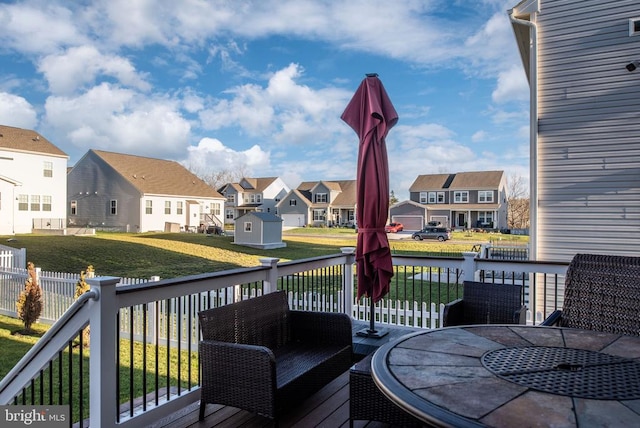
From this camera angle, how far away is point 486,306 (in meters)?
3.51

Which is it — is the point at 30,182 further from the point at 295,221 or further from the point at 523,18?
the point at 295,221

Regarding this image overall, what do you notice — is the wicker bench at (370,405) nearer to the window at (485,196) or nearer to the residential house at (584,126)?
the residential house at (584,126)

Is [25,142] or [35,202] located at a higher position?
[25,142]

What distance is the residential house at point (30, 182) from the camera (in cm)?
1742

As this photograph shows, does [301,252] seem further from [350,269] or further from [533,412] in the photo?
[533,412]

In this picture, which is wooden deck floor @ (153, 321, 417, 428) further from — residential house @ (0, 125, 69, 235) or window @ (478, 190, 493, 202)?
window @ (478, 190, 493, 202)

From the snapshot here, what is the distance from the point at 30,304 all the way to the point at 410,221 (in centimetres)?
2958

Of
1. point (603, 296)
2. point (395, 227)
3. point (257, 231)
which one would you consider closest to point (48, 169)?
point (257, 231)

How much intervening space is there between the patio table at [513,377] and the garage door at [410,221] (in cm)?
3239

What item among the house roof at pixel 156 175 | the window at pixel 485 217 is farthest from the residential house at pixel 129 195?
the window at pixel 485 217

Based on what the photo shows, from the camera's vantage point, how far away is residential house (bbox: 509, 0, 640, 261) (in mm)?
5832

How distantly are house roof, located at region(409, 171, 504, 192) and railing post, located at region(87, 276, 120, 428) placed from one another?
1299 inches

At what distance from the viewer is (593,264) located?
2648 millimetres

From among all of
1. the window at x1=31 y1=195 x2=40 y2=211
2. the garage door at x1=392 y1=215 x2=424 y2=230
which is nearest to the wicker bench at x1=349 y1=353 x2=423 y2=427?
the window at x1=31 y1=195 x2=40 y2=211
